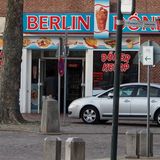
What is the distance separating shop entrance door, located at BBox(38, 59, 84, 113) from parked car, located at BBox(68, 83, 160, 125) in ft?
18.2

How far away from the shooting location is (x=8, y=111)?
20.5 metres

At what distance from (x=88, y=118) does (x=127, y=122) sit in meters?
2.28

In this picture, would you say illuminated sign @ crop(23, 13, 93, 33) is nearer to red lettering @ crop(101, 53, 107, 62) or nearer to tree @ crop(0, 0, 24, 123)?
red lettering @ crop(101, 53, 107, 62)

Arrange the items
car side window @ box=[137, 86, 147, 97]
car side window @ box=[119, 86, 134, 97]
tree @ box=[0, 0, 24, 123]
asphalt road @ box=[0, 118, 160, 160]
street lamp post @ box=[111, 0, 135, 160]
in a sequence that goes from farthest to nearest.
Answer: car side window @ box=[119, 86, 134, 97], car side window @ box=[137, 86, 147, 97], tree @ box=[0, 0, 24, 123], asphalt road @ box=[0, 118, 160, 160], street lamp post @ box=[111, 0, 135, 160]

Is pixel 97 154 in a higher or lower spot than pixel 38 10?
lower

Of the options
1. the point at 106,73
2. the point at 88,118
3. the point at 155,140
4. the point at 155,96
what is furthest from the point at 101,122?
the point at 155,140

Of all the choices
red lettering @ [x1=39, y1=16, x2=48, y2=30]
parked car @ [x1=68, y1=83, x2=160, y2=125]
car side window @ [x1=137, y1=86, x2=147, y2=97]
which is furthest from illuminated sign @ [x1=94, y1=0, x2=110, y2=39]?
car side window @ [x1=137, y1=86, x2=147, y2=97]

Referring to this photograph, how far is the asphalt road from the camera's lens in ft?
45.3

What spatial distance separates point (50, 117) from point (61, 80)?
1023cm

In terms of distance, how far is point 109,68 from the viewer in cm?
2786

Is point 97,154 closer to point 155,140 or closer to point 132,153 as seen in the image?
point 132,153

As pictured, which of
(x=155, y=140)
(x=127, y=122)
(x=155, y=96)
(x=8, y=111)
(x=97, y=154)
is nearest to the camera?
(x=97, y=154)

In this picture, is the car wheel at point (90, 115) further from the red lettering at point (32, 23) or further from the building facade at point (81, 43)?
the red lettering at point (32, 23)

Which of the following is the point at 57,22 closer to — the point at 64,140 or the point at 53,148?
the point at 64,140
